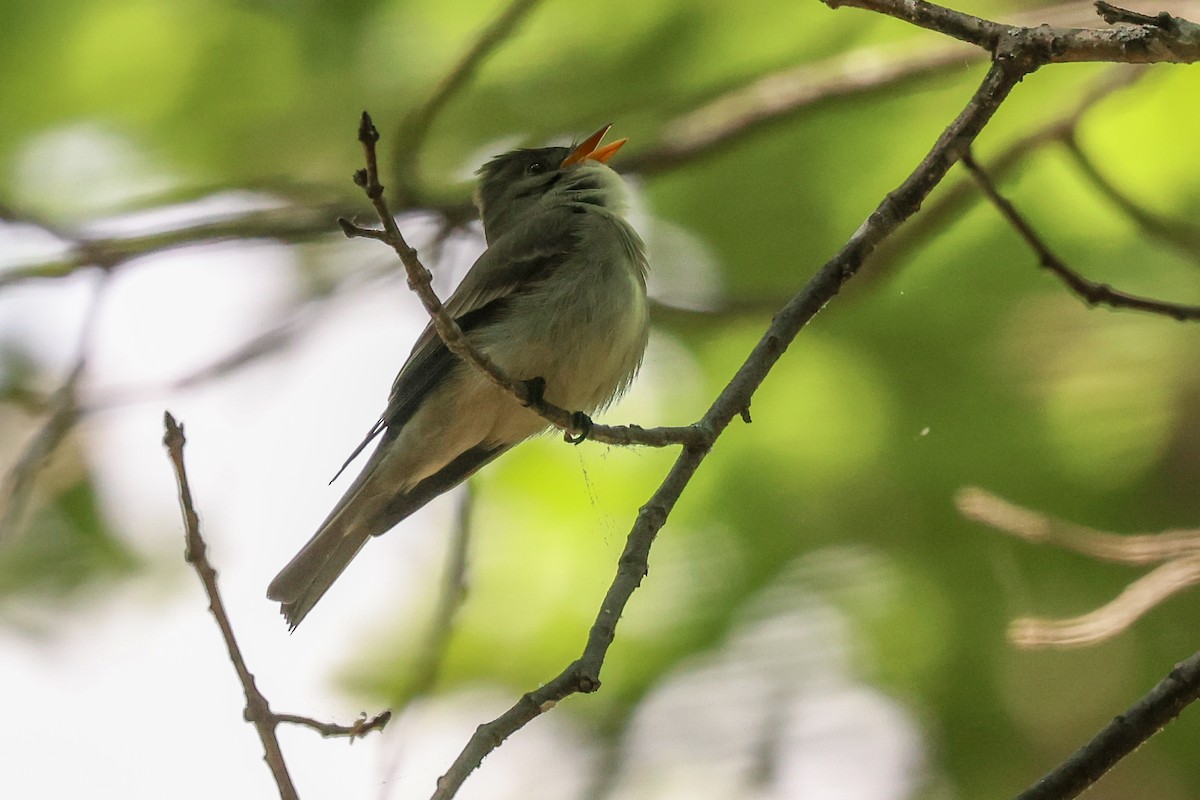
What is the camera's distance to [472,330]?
4129 mm

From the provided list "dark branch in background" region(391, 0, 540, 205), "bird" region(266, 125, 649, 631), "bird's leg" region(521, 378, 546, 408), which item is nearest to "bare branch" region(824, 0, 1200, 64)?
"bird's leg" region(521, 378, 546, 408)

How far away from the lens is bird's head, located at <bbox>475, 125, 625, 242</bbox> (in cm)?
457

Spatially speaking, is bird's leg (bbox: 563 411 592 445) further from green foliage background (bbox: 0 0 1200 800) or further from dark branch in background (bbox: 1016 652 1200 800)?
green foliage background (bbox: 0 0 1200 800)

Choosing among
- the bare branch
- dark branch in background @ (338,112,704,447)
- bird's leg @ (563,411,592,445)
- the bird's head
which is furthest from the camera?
the bird's head

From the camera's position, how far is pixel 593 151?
4781 millimetres

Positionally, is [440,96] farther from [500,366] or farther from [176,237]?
[500,366]

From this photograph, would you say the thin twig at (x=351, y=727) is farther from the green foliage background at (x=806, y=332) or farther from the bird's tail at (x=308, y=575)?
the green foliage background at (x=806, y=332)

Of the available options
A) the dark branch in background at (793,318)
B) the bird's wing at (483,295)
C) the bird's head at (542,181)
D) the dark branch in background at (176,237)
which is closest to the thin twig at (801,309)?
the dark branch in background at (793,318)

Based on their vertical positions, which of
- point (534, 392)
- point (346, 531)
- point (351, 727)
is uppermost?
point (346, 531)

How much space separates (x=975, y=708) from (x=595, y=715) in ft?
5.00

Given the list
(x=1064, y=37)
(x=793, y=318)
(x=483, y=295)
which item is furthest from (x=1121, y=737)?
(x=483, y=295)

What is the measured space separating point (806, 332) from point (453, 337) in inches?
117

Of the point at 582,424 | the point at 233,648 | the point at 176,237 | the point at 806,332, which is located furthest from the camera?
the point at 806,332

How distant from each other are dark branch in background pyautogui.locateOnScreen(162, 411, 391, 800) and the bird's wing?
1529 millimetres
